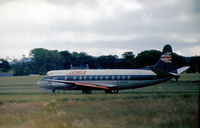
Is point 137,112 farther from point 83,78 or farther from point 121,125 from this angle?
point 83,78

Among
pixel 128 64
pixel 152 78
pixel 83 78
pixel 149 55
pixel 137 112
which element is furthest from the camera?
pixel 149 55

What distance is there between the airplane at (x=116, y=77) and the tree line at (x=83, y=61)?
205ft

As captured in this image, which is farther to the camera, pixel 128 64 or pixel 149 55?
pixel 149 55

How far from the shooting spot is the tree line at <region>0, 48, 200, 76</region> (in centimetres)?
11869

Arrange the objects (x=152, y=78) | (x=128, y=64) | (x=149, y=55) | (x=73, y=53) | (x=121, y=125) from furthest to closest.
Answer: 1. (x=73, y=53)
2. (x=149, y=55)
3. (x=128, y=64)
4. (x=152, y=78)
5. (x=121, y=125)

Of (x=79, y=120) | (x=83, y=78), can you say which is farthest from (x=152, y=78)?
(x=79, y=120)

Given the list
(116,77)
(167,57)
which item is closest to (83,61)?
(116,77)

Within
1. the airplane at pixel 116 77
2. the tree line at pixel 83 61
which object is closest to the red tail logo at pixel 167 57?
the airplane at pixel 116 77

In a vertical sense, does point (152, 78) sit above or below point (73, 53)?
below

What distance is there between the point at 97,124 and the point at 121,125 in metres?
1.38

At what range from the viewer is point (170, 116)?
18.5 m

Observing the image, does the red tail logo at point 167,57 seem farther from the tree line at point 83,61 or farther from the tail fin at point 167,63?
the tree line at point 83,61

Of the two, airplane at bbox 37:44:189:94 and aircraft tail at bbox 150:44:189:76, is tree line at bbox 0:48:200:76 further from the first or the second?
aircraft tail at bbox 150:44:189:76

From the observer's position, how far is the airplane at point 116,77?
135 feet
